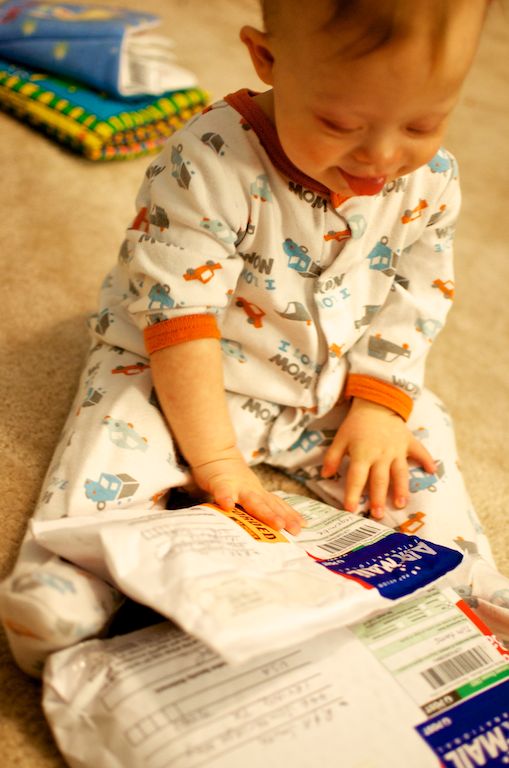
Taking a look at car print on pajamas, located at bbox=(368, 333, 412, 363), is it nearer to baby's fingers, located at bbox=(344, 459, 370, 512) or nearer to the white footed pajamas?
the white footed pajamas

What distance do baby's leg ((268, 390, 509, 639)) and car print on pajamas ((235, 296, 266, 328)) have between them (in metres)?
0.14

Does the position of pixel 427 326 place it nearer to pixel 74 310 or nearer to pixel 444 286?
pixel 444 286

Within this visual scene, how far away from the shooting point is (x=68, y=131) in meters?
1.19

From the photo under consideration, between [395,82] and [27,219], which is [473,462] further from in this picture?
[27,219]

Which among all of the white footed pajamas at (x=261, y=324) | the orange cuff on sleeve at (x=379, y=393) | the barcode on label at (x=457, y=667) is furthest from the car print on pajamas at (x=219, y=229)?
the barcode on label at (x=457, y=667)

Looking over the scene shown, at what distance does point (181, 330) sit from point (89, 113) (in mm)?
719

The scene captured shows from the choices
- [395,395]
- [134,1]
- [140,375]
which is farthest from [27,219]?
[134,1]

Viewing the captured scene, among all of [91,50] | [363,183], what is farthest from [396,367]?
[91,50]

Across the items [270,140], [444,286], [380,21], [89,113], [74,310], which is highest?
[380,21]

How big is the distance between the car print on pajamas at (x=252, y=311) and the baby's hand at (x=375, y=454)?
0.45 ft

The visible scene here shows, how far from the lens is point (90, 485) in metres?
0.61

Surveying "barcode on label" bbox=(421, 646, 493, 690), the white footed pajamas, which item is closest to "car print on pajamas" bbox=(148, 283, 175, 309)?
the white footed pajamas

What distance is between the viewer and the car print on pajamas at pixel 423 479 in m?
0.74

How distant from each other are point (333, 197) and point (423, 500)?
29cm
